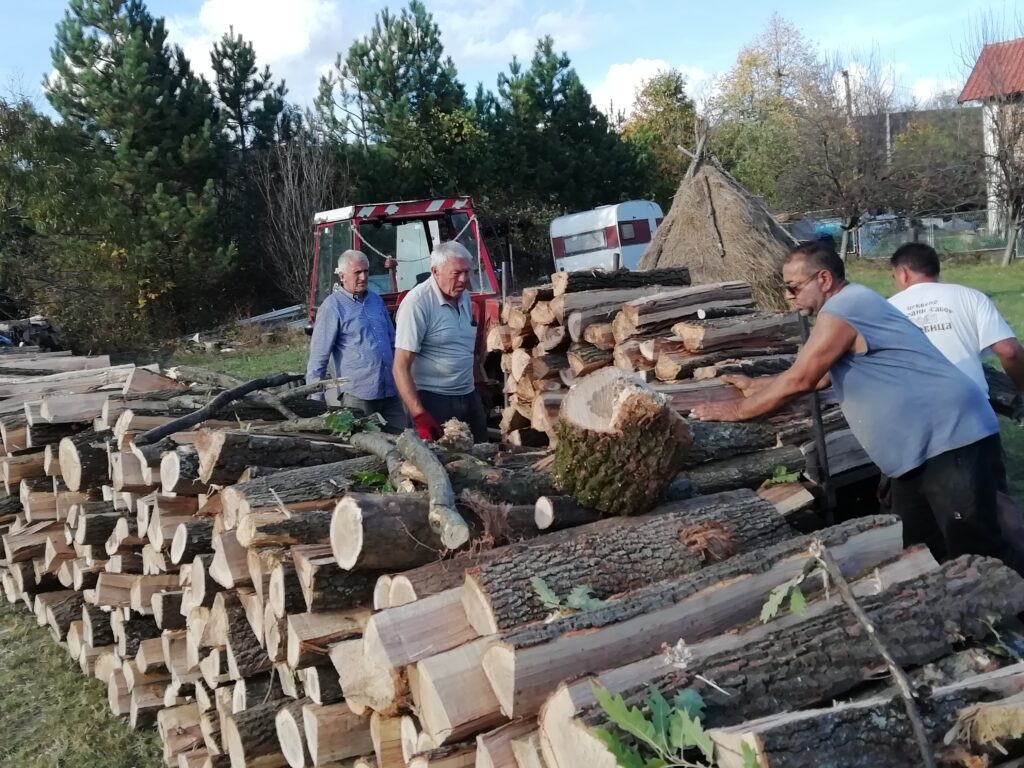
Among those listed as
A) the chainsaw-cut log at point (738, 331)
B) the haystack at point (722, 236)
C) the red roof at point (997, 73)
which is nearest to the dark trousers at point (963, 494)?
the chainsaw-cut log at point (738, 331)

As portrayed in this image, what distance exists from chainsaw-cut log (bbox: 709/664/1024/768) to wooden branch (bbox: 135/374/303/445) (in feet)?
10.9

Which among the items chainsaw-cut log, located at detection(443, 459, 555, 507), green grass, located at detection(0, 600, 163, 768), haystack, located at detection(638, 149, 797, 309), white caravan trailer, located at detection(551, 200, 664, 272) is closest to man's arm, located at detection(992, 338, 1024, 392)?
chainsaw-cut log, located at detection(443, 459, 555, 507)

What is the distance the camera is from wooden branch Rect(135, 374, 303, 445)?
4.37 metres

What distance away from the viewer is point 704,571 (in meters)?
2.75

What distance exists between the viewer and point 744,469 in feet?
14.3

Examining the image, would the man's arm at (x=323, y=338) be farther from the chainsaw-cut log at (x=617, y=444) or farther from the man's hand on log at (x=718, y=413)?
the chainsaw-cut log at (x=617, y=444)

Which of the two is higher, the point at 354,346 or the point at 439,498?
the point at 354,346

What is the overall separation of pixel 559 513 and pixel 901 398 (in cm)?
143

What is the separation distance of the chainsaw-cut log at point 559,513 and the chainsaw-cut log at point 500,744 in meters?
0.95

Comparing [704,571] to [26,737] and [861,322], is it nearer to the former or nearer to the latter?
[861,322]

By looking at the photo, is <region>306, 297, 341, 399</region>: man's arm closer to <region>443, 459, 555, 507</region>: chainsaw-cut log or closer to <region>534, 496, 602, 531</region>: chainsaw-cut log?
<region>443, 459, 555, 507</region>: chainsaw-cut log

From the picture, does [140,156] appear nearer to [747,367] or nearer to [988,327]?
[747,367]

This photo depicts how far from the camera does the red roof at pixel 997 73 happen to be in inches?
1104

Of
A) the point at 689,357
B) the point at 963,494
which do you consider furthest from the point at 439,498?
the point at 689,357
